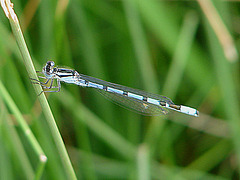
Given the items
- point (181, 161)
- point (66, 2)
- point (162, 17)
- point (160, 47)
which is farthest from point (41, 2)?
point (181, 161)

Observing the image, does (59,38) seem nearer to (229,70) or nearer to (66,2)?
(66,2)

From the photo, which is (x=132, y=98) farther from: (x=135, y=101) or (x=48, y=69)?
(x=48, y=69)

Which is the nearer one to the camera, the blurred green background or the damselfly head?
the damselfly head

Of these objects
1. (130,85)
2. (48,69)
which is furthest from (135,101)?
(48,69)

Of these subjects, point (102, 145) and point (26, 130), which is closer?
point (26, 130)

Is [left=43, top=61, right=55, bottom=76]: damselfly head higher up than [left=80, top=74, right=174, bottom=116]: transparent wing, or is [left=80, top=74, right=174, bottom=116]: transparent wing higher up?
[left=80, top=74, right=174, bottom=116]: transparent wing

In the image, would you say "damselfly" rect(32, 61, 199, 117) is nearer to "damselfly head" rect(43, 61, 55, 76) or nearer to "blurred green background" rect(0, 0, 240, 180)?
"blurred green background" rect(0, 0, 240, 180)

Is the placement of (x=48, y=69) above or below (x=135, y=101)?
below

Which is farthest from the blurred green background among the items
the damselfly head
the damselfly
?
the damselfly head

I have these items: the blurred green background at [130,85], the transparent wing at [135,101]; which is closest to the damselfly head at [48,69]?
the blurred green background at [130,85]
